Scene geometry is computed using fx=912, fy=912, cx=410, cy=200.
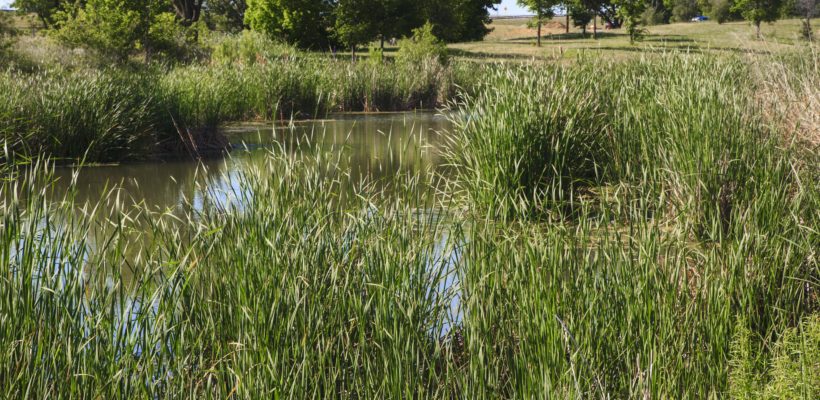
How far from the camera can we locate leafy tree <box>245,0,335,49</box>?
33062mm

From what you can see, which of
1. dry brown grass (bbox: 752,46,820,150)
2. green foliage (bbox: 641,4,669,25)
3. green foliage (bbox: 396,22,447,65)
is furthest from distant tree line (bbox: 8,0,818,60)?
green foliage (bbox: 396,22,447,65)

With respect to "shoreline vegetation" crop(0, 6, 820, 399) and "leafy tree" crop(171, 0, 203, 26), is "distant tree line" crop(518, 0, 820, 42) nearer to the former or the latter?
"leafy tree" crop(171, 0, 203, 26)

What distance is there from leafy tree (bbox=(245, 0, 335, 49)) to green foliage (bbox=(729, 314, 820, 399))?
1179 inches

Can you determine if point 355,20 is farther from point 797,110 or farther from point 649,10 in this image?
point 649,10

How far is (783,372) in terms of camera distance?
3162 millimetres

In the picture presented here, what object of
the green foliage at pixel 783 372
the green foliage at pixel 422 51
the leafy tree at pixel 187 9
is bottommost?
the green foliage at pixel 783 372

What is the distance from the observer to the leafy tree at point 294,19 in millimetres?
33062

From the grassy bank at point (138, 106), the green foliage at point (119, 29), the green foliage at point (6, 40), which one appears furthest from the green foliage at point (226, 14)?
the grassy bank at point (138, 106)

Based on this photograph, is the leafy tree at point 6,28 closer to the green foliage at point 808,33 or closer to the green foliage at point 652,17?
the green foliage at point 808,33

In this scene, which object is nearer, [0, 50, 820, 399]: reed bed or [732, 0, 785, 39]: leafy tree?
[0, 50, 820, 399]: reed bed

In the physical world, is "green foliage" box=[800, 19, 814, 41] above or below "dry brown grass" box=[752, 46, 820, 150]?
above

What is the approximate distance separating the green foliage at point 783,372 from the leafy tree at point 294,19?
29.9m

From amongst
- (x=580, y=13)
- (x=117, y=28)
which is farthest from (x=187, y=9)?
(x=580, y=13)

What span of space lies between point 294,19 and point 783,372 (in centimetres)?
3132
